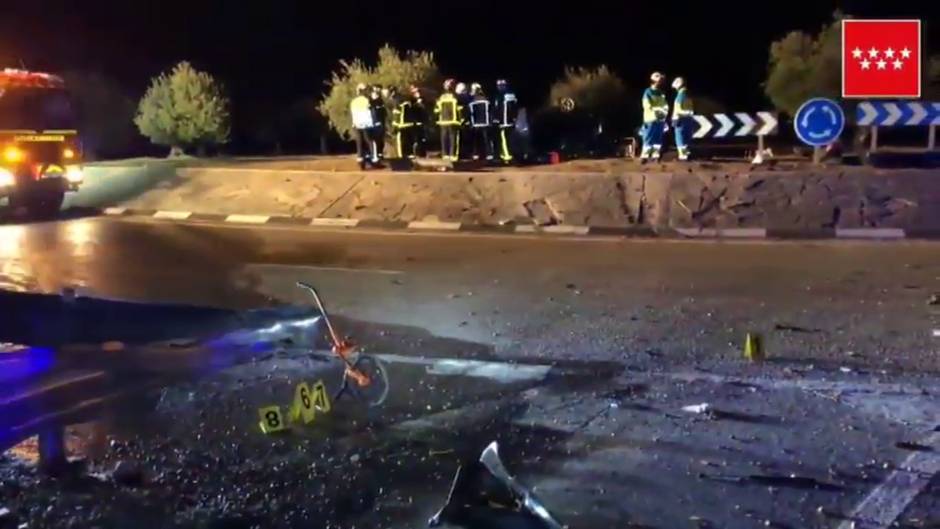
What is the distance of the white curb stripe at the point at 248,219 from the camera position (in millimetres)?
21719

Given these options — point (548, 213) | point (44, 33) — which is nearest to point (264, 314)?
point (548, 213)

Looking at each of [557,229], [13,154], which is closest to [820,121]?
[557,229]

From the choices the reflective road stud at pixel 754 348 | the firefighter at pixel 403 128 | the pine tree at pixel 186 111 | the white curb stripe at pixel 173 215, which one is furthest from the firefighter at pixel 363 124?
the reflective road stud at pixel 754 348

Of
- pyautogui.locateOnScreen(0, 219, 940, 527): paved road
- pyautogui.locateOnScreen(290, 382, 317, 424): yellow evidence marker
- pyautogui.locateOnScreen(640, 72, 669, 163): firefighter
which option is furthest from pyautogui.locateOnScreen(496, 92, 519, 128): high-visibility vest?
pyautogui.locateOnScreen(290, 382, 317, 424): yellow evidence marker

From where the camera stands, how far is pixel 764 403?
812 centimetres

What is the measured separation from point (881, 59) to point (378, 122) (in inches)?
351

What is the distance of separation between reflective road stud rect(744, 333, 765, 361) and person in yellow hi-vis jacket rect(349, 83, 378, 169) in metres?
14.9

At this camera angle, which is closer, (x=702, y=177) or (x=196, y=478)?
(x=196, y=478)

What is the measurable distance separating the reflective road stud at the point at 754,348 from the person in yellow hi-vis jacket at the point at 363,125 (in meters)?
14.9

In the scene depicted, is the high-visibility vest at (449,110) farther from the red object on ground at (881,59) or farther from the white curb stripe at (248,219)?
the red object on ground at (881,59)

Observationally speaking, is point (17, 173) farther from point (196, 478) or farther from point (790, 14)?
point (790, 14)

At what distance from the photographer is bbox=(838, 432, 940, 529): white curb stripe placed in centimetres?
592

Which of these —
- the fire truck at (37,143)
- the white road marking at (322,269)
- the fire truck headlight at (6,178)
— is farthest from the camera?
the fire truck at (37,143)

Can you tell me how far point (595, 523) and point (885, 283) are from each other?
8042mm
